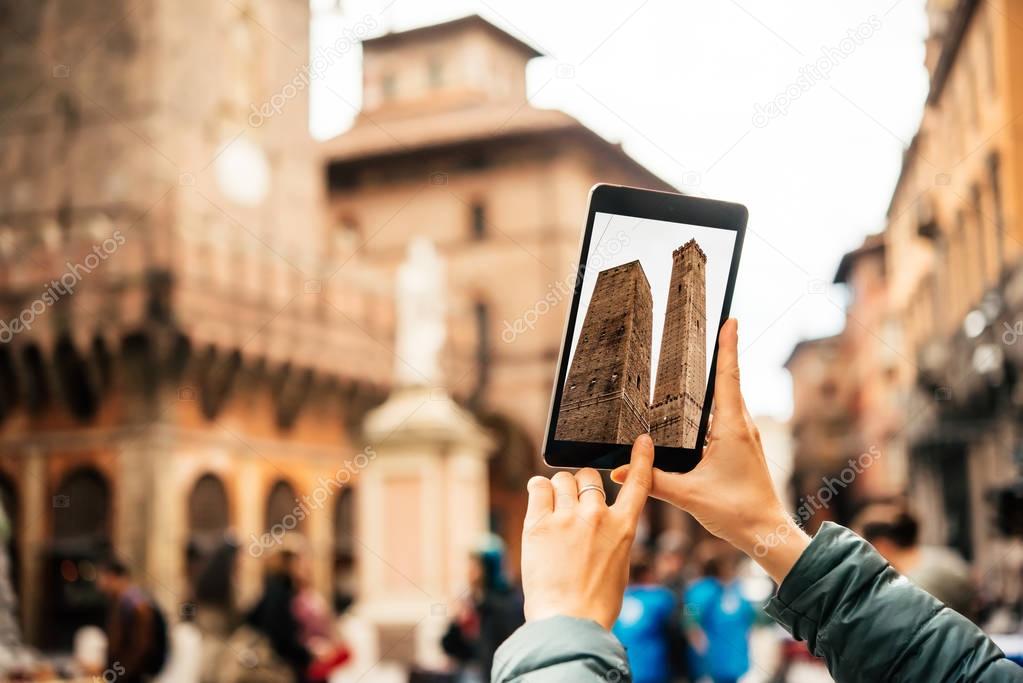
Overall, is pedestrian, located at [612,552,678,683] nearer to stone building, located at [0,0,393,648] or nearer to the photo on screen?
the photo on screen

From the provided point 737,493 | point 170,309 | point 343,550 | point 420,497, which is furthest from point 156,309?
point 737,493

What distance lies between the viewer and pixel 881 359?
40281 mm

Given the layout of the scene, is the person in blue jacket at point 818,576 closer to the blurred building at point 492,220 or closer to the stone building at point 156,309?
the stone building at point 156,309

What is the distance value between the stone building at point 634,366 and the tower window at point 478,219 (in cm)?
3181

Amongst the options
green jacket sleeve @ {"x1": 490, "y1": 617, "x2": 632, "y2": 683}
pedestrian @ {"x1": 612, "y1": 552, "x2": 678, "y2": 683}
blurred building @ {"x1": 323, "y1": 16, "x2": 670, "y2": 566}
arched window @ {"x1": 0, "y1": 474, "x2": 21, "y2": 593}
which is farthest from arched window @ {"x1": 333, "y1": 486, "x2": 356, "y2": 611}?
green jacket sleeve @ {"x1": 490, "y1": 617, "x2": 632, "y2": 683}

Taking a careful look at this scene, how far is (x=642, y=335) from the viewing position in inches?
59.9

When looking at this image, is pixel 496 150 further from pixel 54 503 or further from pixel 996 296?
pixel 996 296

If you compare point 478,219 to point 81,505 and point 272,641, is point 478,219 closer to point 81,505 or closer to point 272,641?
point 81,505

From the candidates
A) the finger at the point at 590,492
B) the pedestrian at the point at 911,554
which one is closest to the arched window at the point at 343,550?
the pedestrian at the point at 911,554

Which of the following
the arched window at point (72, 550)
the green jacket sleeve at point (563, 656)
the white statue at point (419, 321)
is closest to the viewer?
the green jacket sleeve at point (563, 656)

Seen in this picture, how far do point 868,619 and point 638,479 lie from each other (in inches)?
14.5

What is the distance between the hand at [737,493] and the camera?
1.48 metres

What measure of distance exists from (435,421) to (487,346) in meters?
19.7

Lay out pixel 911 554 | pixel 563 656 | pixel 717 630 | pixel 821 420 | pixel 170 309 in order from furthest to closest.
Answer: pixel 821 420, pixel 170 309, pixel 717 630, pixel 911 554, pixel 563 656
